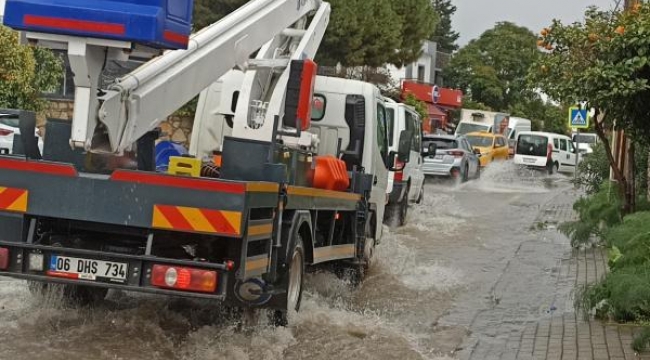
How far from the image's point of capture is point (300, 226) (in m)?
7.88

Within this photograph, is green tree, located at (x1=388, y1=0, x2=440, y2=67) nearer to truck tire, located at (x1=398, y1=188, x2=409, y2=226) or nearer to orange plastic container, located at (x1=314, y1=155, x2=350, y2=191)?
truck tire, located at (x1=398, y1=188, x2=409, y2=226)

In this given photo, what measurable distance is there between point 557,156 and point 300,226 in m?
34.9

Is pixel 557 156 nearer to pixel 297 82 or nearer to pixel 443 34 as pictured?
pixel 297 82

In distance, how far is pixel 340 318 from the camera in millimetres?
8781

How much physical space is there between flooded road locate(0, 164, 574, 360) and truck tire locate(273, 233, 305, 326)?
0.13 metres

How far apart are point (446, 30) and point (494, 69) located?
105 ft

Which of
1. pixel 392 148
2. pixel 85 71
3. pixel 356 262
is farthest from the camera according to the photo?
pixel 392 148

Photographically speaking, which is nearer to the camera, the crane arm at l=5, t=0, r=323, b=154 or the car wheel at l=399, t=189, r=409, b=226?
the crane arm at l=5, t=0, r=323, b=154

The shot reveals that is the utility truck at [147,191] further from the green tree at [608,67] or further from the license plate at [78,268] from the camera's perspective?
the green tree at [608,67]

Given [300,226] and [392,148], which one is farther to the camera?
[392,148]

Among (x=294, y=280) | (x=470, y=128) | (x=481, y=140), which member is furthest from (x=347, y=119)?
(x=470, y=128)

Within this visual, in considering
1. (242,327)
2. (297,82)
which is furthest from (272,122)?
(242,327)

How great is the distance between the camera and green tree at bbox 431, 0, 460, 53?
104875mm

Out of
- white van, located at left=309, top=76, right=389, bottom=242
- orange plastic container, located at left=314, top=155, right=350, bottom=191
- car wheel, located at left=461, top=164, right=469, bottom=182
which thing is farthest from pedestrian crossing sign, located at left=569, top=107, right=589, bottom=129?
orange plastic container, located at left=314, top=155, right=350, bottom=191
